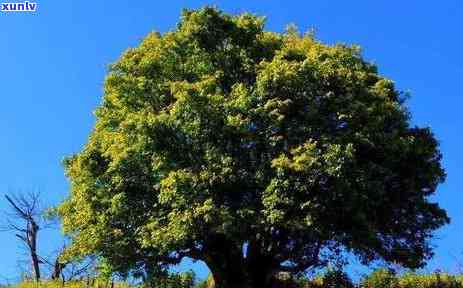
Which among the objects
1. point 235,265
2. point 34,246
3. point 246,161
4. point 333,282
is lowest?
point 333,282

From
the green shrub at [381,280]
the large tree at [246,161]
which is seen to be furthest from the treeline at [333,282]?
the large tree at [246,161]

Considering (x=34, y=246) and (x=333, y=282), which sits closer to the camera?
(x=333, y=282)

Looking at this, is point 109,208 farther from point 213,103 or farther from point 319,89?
point 319,89

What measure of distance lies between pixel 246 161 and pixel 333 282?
7.29 m

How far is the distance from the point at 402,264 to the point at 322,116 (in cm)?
803

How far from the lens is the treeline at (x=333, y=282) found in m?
29.2

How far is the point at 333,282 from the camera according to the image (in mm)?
29438

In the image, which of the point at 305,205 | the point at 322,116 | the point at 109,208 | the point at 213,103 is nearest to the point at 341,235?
the point at 305,205

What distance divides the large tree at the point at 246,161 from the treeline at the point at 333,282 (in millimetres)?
1002

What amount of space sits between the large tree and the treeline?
1002 mm

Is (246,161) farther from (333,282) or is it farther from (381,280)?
(381,280)

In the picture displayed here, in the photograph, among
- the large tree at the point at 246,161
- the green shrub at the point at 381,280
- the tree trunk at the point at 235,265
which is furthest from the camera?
the green shrub at the point at 381,280

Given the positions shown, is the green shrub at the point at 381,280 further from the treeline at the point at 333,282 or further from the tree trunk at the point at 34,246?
the tree trunk at the point at 34,246

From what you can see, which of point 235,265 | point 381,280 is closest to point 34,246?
point 235,265
